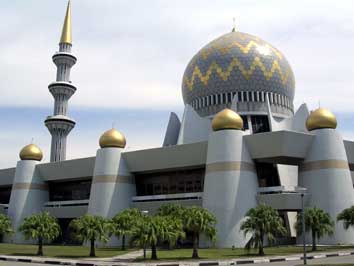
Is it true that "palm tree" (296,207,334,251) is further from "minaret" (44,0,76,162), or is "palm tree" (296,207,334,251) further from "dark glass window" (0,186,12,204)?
"dark glass window" (0,186,12,204)

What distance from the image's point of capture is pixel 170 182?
55.7 metres

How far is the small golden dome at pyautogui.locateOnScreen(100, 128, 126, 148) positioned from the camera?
52844 mm

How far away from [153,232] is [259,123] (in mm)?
32359

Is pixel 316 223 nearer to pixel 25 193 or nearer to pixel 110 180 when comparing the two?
pixel 110 180

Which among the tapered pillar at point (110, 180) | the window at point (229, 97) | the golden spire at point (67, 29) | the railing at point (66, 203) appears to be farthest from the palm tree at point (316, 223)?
the golden spire at point (67, 29)

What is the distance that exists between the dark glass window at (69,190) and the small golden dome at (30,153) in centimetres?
532

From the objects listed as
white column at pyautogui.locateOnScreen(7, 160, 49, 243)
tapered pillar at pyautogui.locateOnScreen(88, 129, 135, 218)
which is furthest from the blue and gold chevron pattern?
white column at pyautogui.locateOnScreen(7, 160, 49, 243)

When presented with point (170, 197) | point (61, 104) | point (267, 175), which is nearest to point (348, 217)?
point (267, 175)

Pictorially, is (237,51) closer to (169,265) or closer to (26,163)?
(26,163)

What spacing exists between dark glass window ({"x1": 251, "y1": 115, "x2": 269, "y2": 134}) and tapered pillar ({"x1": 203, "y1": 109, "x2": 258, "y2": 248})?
45.2 feet

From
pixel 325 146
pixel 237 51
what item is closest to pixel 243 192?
pixel 325 146

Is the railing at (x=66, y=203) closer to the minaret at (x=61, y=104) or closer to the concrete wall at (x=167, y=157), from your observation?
the minaret at (x=61, y=104)

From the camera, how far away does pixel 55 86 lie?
223 feet

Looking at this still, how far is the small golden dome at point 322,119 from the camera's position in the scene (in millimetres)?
45438
